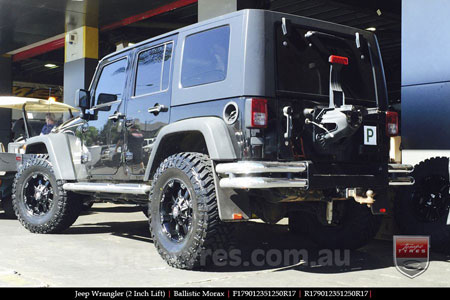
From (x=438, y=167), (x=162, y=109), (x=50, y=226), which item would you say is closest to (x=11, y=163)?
(x=50, y=226)

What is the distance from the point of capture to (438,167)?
19.0ft

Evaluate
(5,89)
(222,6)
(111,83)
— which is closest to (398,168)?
(111,83)

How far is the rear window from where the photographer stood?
464 cm

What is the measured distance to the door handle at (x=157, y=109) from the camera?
17.3ft

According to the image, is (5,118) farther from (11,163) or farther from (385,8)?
(385,8)

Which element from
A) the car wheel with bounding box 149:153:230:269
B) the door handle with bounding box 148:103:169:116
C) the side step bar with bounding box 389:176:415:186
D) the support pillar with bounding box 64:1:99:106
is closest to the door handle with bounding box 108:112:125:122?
the door handle with bounding box 148:103:169:116

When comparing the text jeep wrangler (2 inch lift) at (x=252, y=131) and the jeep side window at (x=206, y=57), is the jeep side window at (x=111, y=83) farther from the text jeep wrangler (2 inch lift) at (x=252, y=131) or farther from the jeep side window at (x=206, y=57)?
the jeep side window at (x=206, y=57)

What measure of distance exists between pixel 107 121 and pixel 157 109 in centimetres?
109

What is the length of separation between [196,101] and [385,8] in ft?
29.0

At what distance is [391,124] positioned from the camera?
5141mm

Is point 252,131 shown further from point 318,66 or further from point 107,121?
point 107,121

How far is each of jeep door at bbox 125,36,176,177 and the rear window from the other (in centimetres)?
126

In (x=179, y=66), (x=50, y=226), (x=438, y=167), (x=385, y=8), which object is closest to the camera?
(x=179, y=66)
